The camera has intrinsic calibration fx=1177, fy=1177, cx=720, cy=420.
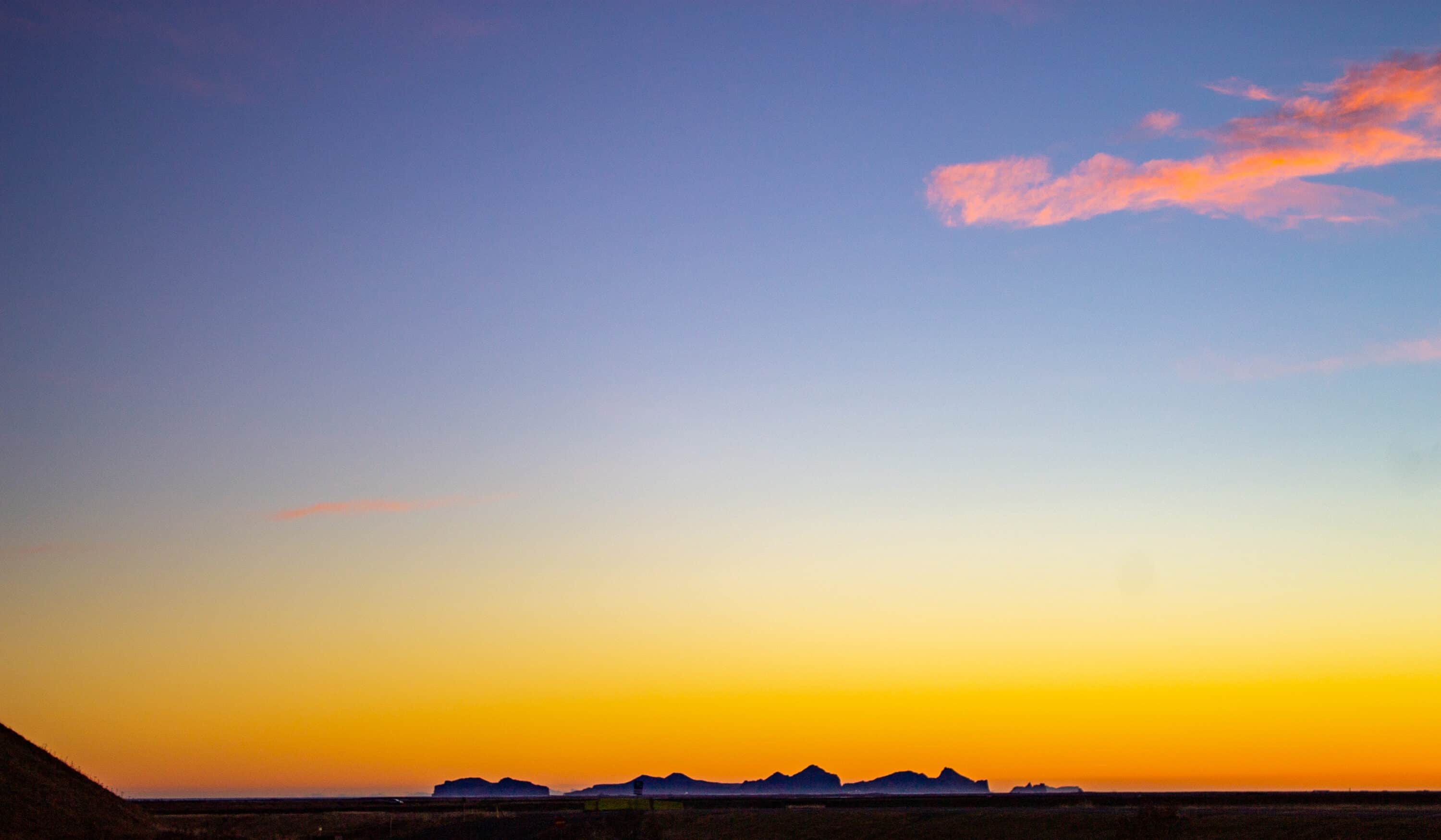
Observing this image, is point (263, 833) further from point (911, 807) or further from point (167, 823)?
point (911, 807)

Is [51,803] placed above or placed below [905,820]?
above

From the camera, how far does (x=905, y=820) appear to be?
68188mm

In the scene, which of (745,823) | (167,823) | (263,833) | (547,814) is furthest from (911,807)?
(167,823)

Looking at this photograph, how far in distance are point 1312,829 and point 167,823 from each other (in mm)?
64251

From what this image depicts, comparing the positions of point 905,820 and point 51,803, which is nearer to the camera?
point 51,803

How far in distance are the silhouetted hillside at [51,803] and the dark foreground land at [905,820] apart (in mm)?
3414

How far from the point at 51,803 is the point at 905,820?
4428 cm

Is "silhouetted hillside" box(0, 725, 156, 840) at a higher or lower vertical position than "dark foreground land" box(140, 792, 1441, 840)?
higher

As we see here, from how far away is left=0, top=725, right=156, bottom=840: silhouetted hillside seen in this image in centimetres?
5184

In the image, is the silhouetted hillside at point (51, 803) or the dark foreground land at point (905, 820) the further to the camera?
the silhouetted hillside at point (51, 803)

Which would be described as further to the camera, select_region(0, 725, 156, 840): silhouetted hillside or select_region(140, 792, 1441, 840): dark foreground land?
select_region(0, 725, 156, 840): silhouetted hillside

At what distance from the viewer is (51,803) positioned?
54.8 metres

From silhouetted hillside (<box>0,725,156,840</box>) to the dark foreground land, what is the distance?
3.41 meters

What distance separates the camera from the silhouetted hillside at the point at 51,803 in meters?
51.8
